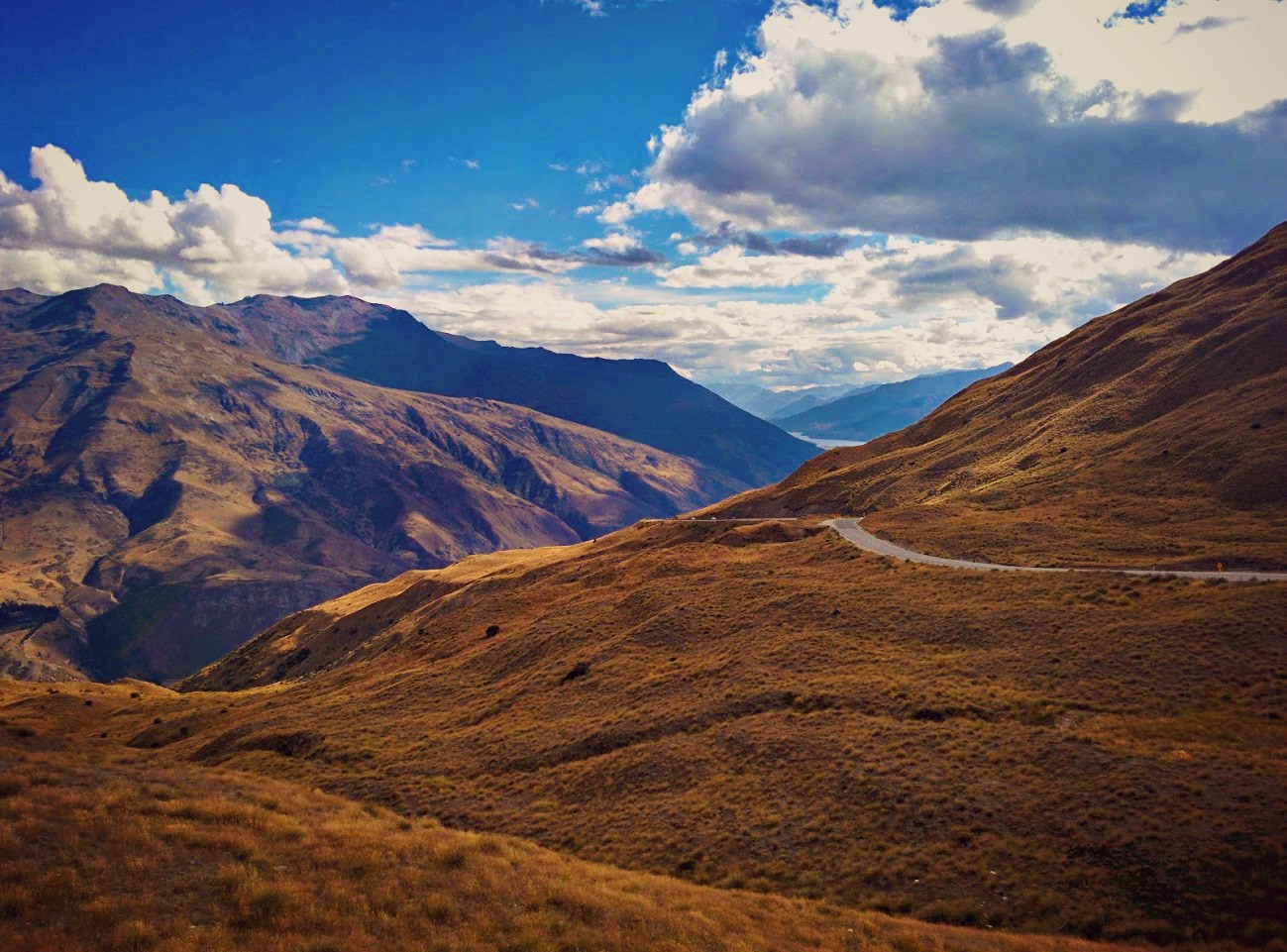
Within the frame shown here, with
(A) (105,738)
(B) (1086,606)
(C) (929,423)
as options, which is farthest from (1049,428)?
(A) (105,738)

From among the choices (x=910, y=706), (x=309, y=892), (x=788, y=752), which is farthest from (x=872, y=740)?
(x=309, y=892)

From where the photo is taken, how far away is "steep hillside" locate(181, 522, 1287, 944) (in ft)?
76.8

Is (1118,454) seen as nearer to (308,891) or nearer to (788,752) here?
(788,752)

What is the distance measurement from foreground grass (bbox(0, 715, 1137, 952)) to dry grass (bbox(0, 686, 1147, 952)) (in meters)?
0.05

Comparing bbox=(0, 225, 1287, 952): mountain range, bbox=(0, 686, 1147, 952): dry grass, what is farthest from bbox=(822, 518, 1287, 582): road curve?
bbox=(0, 686, 1147, 952): dry grass

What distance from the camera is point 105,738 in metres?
63.1

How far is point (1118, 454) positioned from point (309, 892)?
91.3m

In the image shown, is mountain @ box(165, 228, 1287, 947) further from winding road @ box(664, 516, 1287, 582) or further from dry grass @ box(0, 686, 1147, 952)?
dry grass @ box(0, 686, 1147, 952)

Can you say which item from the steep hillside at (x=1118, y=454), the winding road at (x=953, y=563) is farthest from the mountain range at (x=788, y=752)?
the winding road at (x=953, y=563)

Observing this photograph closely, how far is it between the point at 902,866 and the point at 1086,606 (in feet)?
87.3

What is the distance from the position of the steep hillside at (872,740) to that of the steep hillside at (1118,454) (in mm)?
12839

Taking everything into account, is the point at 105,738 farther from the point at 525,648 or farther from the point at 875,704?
the point at 875,704

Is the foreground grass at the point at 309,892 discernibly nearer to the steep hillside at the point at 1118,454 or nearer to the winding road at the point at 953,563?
the winding road at the point at 953,563

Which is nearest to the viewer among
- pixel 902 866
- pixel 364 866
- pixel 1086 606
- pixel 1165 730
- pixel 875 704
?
pixel 364 866
